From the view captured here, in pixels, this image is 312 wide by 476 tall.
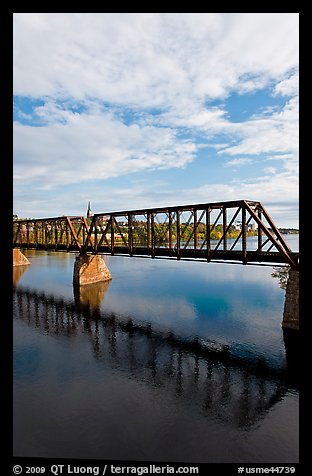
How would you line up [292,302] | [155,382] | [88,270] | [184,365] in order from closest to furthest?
[155,382] → [184,365] → [292,302] → [88,270]

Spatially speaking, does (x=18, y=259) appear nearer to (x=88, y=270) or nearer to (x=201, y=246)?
(x=88, y=270)

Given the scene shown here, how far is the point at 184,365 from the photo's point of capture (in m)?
25.7

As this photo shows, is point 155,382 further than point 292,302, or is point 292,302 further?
point 292,302

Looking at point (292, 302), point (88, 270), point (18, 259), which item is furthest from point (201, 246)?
point (18, 259)

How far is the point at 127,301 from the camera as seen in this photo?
4684 centimetres

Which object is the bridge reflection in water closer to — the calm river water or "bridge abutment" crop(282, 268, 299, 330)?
the calm river water

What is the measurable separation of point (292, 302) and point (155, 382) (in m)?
16.8

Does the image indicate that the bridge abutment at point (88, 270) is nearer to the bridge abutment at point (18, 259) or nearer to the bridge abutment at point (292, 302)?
the bridge abutment at point (18, 259)

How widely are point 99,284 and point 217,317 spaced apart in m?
28.7

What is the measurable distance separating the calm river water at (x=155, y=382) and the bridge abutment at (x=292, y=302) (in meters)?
1.40

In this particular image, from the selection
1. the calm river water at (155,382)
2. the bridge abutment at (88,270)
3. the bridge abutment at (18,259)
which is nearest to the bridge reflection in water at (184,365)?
the calm river water at (155,382)

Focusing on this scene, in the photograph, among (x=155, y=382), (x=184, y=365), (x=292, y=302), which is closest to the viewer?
(x=155, y=382)
